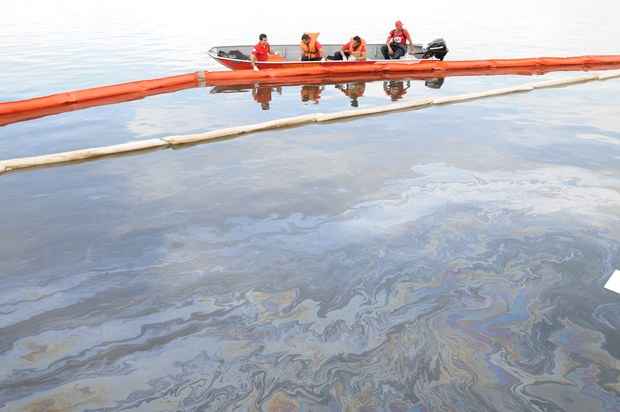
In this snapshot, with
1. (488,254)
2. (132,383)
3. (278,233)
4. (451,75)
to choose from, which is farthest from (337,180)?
(451,75)

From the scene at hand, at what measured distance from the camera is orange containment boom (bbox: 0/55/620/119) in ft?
42.5

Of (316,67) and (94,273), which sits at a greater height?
(316,67)

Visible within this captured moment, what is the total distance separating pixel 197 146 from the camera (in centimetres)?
1009

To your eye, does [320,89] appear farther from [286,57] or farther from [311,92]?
[286,57]

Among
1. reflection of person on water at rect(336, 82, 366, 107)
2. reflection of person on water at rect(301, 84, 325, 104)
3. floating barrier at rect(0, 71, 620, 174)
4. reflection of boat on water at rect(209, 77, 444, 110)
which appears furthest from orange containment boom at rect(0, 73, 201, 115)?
reflection of person on water at rect(336, 82, 366, 107)

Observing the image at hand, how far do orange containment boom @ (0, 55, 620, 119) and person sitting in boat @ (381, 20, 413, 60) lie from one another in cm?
96

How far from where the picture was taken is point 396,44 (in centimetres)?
1944

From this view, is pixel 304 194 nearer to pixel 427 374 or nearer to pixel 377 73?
pixel 427 374

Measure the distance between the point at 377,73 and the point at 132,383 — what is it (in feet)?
53.6

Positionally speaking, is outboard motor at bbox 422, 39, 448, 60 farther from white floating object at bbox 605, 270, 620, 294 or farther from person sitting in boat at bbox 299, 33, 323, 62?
white floating object at bbox 605, 270, 620, 294

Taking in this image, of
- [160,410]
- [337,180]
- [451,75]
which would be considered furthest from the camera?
[451,75]

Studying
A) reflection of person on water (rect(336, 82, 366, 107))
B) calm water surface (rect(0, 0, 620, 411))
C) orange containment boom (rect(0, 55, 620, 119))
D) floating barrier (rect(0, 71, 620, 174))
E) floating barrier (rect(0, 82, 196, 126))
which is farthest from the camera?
reflection of person on water (rect(336, 82, 366, 107))

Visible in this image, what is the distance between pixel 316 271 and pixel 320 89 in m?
11.8

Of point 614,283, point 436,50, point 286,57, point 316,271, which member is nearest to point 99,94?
point 286,57
